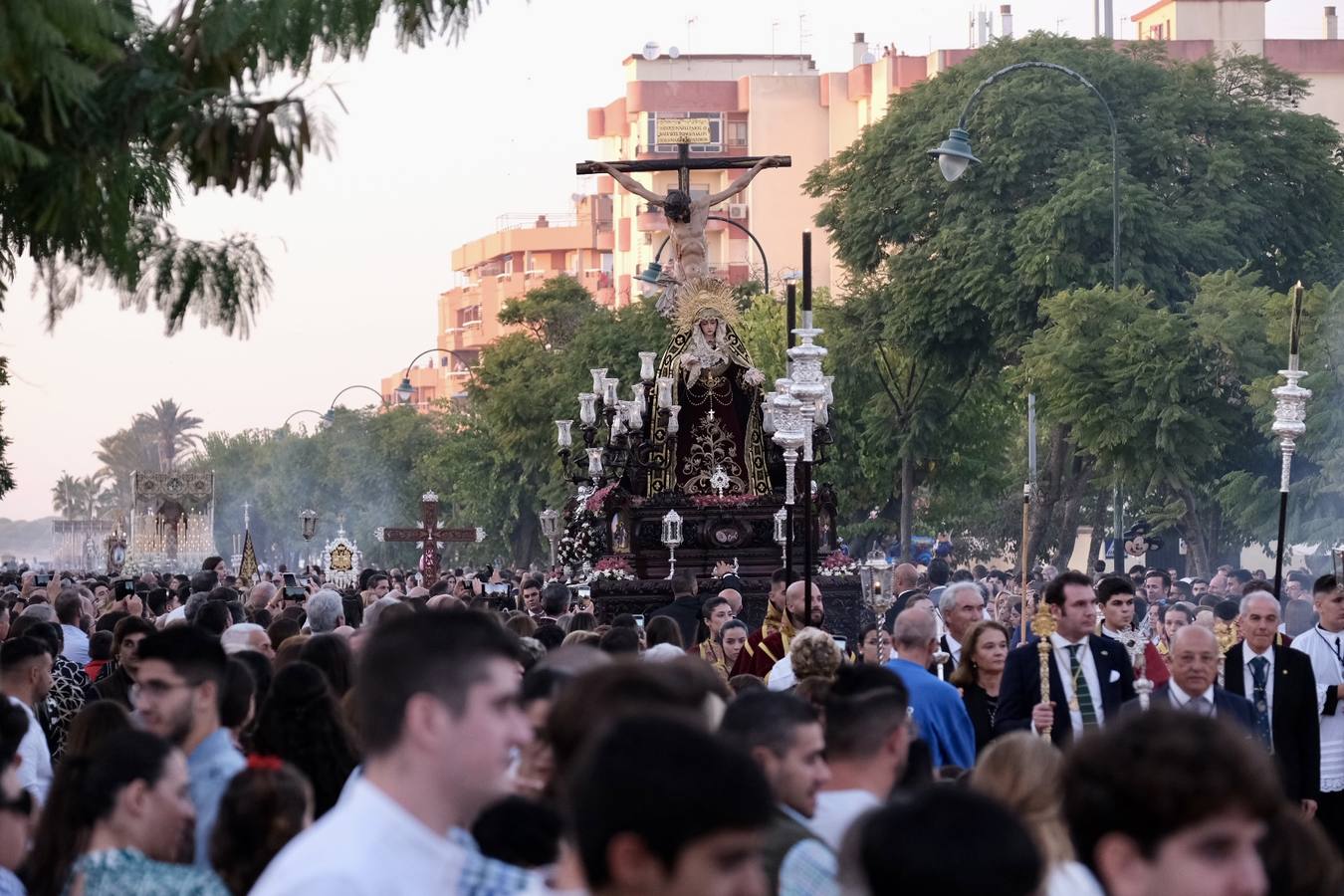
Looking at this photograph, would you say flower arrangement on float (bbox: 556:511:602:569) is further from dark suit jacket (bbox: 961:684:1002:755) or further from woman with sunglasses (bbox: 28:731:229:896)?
woman with sunglasses (bbox: 28:731:229:896)

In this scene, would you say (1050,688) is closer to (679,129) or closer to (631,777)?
(631,777)

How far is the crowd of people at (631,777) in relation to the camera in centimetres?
371

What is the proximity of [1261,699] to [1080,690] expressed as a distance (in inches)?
54.3

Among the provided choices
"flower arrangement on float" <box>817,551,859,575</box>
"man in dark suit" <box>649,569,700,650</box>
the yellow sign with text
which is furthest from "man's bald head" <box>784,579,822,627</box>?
the yellow sign with text

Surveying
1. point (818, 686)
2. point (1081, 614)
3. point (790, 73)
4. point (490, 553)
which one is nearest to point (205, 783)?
point (818, 686)

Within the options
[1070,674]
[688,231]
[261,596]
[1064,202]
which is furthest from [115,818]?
[1064,202]

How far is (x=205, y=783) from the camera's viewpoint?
6828 millimetres

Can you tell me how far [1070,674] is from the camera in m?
10.9

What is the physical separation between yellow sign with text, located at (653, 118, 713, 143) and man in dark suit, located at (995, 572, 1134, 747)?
92412 millimetres

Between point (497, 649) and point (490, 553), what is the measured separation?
248 ft

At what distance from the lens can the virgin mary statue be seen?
2852 cm

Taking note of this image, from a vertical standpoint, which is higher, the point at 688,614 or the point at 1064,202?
the point at 1064,202

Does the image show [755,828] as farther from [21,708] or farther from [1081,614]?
[1081,614]

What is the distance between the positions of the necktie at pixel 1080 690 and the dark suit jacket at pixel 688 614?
21.8 ft
